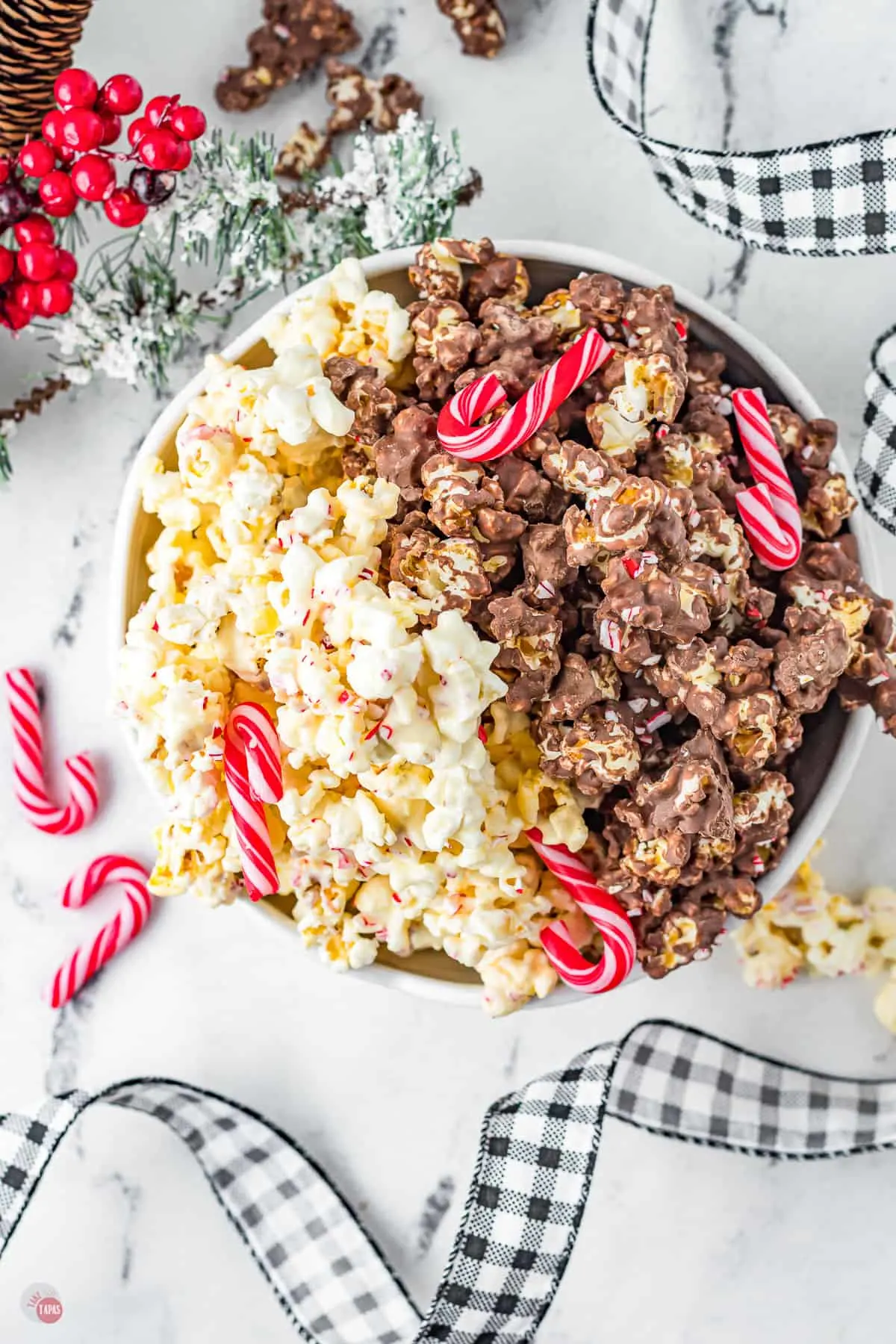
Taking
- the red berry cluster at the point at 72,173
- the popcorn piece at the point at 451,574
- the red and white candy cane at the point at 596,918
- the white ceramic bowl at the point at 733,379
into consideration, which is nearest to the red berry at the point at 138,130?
the red berry cluster at the point at 72,173

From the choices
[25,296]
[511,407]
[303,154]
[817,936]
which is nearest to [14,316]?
[25,296]

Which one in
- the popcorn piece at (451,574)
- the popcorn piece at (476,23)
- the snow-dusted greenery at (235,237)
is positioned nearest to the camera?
the popcorn piece at (451,574)

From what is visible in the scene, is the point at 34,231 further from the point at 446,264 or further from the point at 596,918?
the point at 596,918

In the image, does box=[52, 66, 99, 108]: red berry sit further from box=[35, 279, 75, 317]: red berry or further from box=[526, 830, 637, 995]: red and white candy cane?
box=[526, 830, 637, 995]: red and white candy cane

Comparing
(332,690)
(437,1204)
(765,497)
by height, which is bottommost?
(437,1204)

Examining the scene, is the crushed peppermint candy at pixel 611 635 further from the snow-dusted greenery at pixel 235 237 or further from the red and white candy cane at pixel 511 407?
the snow-dusted greenery at pixel 235 237

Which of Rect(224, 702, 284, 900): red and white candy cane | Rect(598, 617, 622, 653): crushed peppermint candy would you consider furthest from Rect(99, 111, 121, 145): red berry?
Rect(598, 617, 622, 653): crushed peppermint candy
